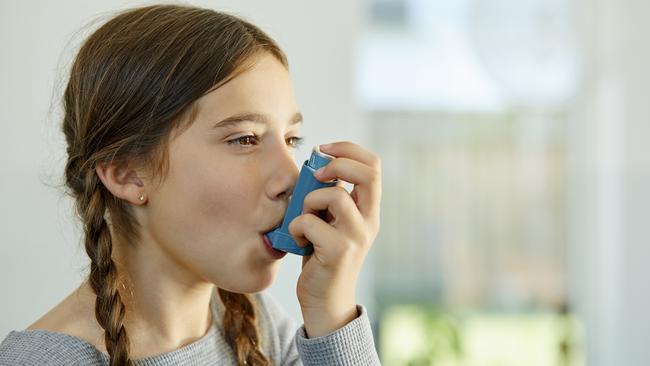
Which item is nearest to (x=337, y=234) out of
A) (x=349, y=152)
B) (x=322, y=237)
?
(x=322, y=237)

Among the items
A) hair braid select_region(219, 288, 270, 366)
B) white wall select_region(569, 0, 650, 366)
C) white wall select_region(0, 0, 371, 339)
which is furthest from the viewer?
white wall select_region(569, 0, 650, 366)

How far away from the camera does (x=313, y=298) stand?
3.77ft

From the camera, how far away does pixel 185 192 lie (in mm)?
1109

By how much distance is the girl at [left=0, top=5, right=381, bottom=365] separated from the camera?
1.09 m

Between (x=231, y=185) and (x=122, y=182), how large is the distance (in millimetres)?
179

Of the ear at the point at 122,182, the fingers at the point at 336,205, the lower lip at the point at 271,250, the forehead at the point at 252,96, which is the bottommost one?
the lower lip at the point at 271,250

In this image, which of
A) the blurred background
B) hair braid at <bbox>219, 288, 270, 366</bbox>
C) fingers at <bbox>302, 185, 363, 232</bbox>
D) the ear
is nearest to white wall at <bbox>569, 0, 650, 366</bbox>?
the blurred background

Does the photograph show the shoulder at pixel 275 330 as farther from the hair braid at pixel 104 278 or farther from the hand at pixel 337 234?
the hair braid at pixel 104 278

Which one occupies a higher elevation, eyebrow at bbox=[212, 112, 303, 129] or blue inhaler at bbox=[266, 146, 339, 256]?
eyebrow at bbox=[212, 112, 303, 129]

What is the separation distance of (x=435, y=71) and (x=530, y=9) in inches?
15.5

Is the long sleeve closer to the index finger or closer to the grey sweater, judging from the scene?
the grey sweater

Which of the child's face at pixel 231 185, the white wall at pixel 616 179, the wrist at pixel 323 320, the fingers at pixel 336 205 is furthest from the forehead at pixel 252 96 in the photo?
the white wall at pixel 616 179

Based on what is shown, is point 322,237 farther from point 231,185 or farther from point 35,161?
point 35,161

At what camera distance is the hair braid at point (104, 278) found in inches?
42.3
